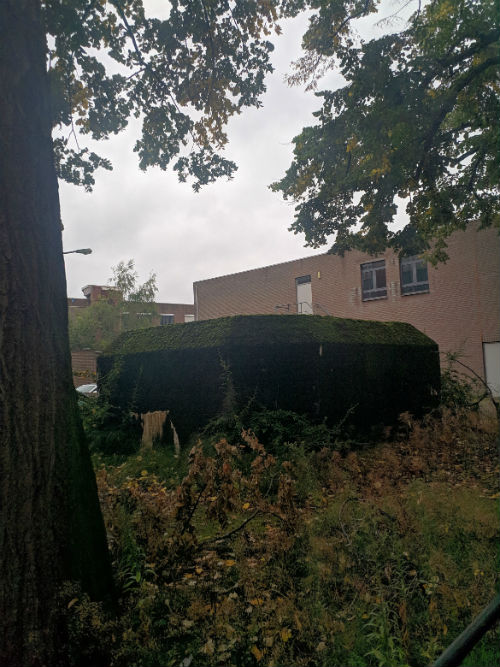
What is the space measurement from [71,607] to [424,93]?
7.53 meters

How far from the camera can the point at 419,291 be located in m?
22.7

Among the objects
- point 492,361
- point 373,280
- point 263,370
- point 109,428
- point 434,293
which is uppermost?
point 373,280

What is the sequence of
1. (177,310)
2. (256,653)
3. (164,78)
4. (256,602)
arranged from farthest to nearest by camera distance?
1. (177,310)
2. (164,78)
3. (256,602)
4. (256,653)

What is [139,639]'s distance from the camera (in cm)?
257

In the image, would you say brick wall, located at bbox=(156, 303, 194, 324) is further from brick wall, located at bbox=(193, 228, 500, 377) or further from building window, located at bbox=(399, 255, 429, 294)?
building window, located at bbox=(399, 255, 429, 294)

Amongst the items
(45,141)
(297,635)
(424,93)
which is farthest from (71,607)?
(424,93)

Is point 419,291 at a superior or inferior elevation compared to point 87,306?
inferior

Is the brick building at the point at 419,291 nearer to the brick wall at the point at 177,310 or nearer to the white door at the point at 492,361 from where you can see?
the white door at the point at 492,361

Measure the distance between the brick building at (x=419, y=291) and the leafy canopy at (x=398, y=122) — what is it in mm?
8256

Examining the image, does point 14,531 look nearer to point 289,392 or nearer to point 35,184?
point 35,184

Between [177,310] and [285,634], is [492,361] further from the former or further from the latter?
[177,310]

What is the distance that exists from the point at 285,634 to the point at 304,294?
2577 cm

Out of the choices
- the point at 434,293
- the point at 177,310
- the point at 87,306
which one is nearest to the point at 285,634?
the point at 434,293

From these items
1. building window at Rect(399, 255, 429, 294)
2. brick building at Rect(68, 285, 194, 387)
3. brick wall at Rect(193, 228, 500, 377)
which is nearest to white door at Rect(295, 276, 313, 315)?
brick wall at Rect(193, 228, 500, 377)
